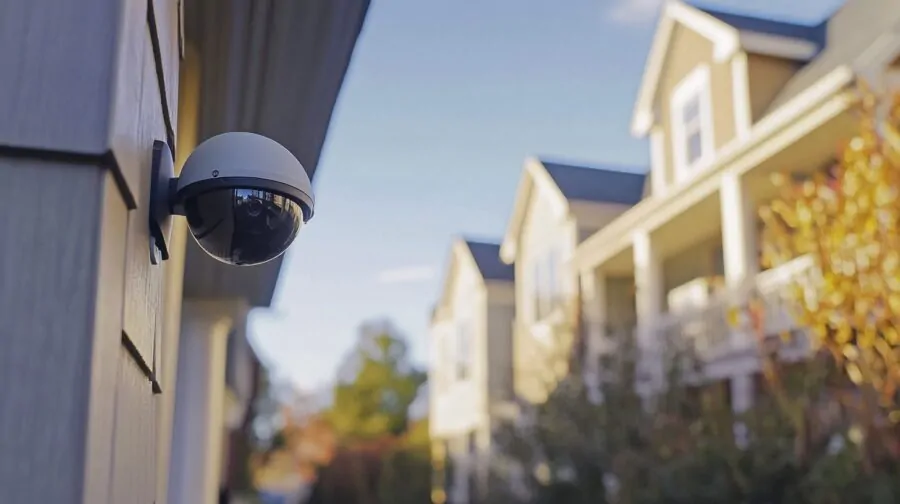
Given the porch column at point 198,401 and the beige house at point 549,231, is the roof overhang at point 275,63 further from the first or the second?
the beige house at point 549,231

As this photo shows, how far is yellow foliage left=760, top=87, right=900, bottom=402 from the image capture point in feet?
20.4

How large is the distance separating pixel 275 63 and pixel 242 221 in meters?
1.55

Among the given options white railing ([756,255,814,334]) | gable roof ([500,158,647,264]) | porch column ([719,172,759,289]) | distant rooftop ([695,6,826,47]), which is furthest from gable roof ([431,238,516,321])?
white railing ([756,255,814,334])

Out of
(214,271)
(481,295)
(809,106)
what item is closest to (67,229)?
(214,271)

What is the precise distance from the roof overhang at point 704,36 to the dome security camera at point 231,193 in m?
9.61

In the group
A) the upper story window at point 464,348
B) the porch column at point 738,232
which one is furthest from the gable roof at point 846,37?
the upper story window at point 464,348

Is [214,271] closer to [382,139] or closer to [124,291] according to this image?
[124,291]

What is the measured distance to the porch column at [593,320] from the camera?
1054 centimetres

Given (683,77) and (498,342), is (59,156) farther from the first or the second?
(498,342)

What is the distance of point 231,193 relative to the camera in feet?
4.62

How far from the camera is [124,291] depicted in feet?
3.63

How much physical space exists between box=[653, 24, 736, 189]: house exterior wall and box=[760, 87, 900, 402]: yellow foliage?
11.2 ft

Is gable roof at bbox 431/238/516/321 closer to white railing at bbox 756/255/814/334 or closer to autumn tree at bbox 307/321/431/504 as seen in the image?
autumn tree at bbox 307/321/431/504

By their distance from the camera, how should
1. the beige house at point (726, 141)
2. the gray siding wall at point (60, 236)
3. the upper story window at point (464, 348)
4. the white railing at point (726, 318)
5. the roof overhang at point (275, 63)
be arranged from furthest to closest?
the upper story window at point (464, 348) → the beige house at point (726, 141) → the white railing at point (726, 318) → the roof overhang at point (275, 63) → the gray siding wall at point (60, 236)
